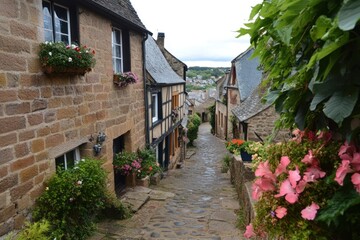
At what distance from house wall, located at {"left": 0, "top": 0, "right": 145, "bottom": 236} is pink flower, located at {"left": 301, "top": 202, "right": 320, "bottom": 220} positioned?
11.4ft

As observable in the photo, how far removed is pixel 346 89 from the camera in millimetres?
1186

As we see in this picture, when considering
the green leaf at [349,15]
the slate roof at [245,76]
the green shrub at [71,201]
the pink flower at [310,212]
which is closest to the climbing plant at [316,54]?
the green leaf at [349,15]

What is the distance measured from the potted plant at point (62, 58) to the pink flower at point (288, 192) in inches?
149

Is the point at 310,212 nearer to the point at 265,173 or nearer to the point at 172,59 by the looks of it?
the point at 265,173

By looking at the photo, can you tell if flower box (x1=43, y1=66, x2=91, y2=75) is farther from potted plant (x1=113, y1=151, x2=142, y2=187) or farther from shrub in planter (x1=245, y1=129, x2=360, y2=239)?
shrub in planter (x1=245, y1=129, x2=360, y2=239)

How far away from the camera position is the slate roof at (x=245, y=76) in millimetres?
18516

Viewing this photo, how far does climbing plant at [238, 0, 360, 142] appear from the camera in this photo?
3.50ft

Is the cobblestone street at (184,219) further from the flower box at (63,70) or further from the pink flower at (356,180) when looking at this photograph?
the pink flower at (356,180)

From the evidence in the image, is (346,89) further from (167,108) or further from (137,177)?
(167,108)

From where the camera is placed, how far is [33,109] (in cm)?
416

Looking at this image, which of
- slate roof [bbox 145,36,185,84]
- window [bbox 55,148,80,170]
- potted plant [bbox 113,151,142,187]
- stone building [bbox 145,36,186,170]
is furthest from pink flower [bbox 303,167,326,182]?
slate roof [bbox 145,36,185,84]

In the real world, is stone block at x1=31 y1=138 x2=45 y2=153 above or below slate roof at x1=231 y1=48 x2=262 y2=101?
below

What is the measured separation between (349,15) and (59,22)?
511 cm

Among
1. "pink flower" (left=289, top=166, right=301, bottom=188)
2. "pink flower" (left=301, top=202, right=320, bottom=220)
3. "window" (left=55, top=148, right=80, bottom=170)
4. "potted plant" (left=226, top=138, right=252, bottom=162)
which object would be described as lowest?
"potted plant" (left=226, top=138, right=252, bottom=162)
